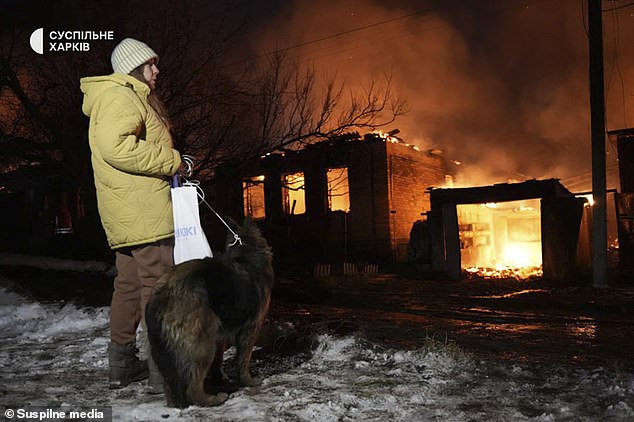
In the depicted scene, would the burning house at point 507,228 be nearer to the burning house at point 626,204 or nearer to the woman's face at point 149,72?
the burning house at point 626,204

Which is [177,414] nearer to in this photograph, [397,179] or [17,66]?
[17,66]

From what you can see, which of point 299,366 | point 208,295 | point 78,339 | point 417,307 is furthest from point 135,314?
point 417,307

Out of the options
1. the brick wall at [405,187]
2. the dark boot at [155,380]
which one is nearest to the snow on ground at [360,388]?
the dark boot at [155,380]

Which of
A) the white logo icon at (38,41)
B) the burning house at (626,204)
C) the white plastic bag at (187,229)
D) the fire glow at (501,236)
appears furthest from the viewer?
the fire glow at (501,236)

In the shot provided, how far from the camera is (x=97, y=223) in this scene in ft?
41.8

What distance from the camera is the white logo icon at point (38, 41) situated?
38.4 feet

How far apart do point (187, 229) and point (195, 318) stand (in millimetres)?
714

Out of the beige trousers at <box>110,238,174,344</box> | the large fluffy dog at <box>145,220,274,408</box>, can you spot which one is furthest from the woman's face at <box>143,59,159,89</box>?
the large fluffy dog at <box>145,220,274,408</box>

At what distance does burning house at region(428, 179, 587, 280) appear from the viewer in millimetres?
14219

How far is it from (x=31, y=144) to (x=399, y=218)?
14556 mm

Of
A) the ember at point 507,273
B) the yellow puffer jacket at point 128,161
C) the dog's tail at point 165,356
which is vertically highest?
the yellow puffer jacket at point 128,161

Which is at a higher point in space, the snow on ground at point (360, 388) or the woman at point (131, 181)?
the woman at point (131, 181)

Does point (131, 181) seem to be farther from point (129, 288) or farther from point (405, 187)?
point (405, 187)

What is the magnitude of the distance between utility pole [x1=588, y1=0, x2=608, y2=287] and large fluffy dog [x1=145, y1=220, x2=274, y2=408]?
39.2ft
